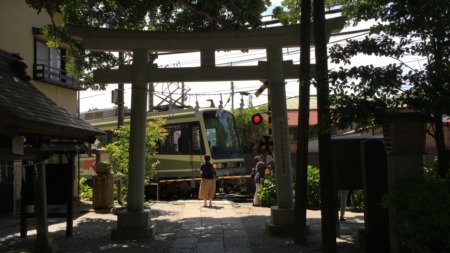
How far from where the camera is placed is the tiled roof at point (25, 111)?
5604 mm

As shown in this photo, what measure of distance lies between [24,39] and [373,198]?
1361 centimetres

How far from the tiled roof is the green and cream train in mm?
10338

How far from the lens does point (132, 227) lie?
30.4 feet

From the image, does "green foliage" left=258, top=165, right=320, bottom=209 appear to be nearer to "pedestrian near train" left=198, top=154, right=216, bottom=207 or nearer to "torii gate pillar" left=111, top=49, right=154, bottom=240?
"pedestrian near train" left=198, top=154, right=216, bottom=207

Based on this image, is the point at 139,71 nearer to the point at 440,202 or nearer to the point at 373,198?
the point at 373,198

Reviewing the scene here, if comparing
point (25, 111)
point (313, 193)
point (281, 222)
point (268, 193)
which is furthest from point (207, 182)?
point (25, 111)

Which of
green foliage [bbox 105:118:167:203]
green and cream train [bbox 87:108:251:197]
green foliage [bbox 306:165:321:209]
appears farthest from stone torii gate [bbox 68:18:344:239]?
green and cream train [bbox 87:108:251:197]

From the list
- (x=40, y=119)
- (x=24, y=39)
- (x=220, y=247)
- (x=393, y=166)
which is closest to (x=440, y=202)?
(x=393, y=166)

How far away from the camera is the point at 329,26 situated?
9570 millimetres

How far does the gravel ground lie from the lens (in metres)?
8.31

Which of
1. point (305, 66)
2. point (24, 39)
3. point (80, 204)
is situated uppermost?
point (24, 39)

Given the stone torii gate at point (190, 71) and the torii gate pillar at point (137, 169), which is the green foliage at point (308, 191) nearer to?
the stone torii gate at point (190, 71)

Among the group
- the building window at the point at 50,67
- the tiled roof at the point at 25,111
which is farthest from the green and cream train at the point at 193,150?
the tiled roof at the point at 25,111

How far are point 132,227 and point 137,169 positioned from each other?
1.16 m
